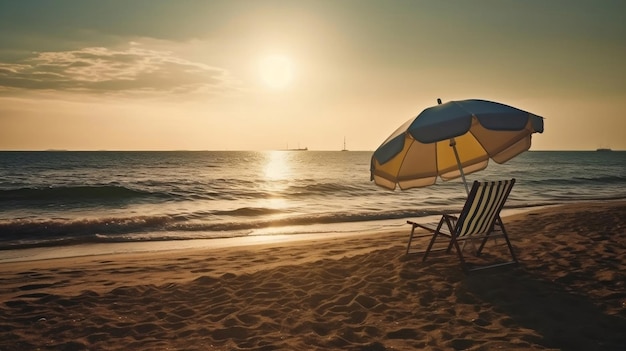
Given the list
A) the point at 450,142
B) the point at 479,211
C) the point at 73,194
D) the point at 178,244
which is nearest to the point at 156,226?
the point at 178,244

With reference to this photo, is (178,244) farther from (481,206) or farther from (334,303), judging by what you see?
(481,206)

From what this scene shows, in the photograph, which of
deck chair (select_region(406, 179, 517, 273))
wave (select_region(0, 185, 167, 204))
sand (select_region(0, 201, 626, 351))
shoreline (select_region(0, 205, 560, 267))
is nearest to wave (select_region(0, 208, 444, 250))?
shoreline (select_region(0, 205, 560, 267))

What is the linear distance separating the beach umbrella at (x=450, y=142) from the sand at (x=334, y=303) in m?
1.52

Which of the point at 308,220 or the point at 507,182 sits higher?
the point at 507,182

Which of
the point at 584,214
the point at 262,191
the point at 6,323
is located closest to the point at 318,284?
the point at 6,323

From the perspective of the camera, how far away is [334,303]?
5.25 metres

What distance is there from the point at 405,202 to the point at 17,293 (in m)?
16.4

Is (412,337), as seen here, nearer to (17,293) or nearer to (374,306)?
(374,306)

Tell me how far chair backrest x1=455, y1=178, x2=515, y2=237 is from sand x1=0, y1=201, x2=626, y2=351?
68cm

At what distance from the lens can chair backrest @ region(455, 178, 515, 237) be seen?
5.61 metres

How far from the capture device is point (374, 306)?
508 cm

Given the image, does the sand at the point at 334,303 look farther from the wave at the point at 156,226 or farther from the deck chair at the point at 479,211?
the wave at the point at 156,226

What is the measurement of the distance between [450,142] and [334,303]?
132 inches

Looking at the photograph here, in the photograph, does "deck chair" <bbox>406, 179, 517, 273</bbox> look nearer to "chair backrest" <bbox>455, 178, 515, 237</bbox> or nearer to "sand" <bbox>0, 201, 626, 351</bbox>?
"chair backrest" <bbox>455, 178, 515, 237</bbox>
